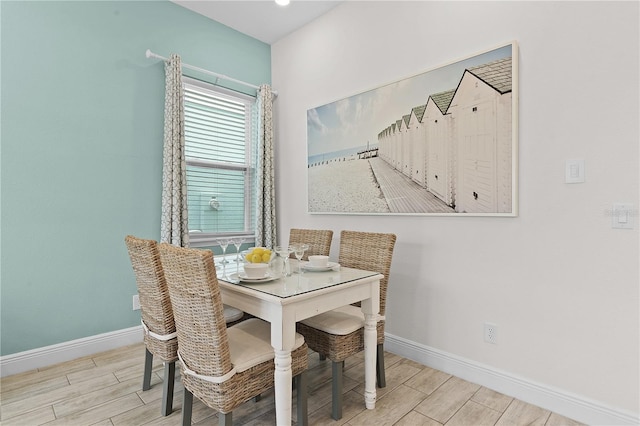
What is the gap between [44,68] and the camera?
2418 mm

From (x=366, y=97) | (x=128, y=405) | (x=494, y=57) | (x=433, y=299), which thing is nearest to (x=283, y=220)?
(x=366, y=97)

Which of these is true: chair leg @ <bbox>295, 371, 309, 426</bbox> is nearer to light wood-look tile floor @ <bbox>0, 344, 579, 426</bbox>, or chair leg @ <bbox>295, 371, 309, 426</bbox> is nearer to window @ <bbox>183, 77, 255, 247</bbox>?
light wood-look tile floor @ <bbox>0, 344, 579, 426</bbox>

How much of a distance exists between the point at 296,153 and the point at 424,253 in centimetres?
169

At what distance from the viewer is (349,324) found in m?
1.94

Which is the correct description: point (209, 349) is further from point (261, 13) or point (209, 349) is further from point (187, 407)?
point (261, 13)

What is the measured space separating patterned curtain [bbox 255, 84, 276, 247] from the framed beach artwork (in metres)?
0.53

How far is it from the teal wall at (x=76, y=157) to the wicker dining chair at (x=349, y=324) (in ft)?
5.63

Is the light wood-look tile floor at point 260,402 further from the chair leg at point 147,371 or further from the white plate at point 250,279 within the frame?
the white plate at point 250,279

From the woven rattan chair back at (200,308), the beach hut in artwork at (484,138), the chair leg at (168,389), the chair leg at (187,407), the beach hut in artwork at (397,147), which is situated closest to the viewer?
the woven rattan chair back at (200,308)

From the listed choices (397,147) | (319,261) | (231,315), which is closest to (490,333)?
(319,261)

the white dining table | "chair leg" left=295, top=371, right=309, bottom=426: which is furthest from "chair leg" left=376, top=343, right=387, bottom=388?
"chair leg" left=295, top=371, right=309, bottom=426

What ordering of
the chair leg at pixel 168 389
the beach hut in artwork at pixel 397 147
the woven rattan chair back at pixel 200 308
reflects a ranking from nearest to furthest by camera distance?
1. the woven rattan chair back at pixel 200 308
2. the chair leg at pixel 168 389
3. the beach hut in artwork at pixel 397 147

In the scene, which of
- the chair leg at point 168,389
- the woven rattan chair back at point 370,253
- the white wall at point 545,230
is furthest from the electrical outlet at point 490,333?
the chair leg at point 168,389

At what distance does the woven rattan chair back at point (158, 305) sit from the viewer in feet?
5.90
